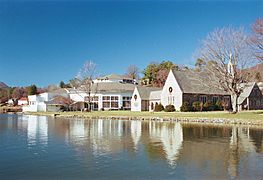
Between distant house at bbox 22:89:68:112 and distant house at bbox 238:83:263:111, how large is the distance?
136 feet

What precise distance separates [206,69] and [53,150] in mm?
32510

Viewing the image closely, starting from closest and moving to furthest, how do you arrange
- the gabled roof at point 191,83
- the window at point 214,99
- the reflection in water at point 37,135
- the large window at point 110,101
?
the reflection in water at point 37,135
the gabled roof at point 191,83
the window at point 214,99
the large window at point 110,101

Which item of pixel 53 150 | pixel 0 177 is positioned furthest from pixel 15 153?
pixel 0 177

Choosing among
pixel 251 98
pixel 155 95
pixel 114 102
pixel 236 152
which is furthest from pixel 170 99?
pixel 236 152

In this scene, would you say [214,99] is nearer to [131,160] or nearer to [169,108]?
[169,108]

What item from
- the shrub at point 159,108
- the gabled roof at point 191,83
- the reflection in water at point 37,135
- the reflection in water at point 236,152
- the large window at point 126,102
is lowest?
the reflection in water at point 236,152

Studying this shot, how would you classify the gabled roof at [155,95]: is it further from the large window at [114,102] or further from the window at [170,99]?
the large window at [114,102]

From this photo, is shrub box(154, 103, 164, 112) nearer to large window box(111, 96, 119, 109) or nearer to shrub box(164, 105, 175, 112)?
shrub box(164, 105, 175, 112)

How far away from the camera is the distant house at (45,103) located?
7669 cm

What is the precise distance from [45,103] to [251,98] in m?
47.1

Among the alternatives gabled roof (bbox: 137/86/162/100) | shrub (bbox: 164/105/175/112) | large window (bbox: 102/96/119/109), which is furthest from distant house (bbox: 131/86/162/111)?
shrub (bbox: 164/105/175/112)

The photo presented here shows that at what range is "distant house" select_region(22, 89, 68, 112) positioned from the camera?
3019 inches

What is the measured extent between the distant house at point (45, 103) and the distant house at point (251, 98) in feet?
136

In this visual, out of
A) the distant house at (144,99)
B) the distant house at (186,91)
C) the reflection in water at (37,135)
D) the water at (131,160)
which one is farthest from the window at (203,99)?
the water at (131,160)
